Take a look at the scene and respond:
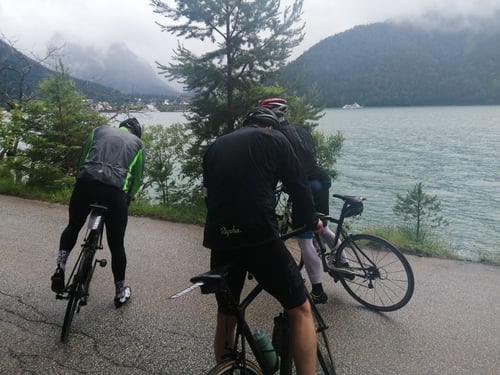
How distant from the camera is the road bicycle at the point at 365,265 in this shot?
11.9ft

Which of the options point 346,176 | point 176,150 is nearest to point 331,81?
point 346,176

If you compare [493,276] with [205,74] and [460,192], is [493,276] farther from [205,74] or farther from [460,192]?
[460,192]

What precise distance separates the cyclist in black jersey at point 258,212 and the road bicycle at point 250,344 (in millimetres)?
104

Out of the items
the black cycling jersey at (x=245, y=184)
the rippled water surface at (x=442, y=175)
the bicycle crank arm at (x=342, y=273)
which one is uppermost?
the black cycling jersey at (x=245, y=184)

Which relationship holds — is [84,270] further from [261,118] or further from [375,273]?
[375,273]

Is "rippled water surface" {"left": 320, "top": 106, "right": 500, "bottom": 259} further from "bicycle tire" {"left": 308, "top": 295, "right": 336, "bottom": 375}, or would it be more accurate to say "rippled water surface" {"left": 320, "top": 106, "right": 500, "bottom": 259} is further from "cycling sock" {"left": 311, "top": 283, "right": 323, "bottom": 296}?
"bicycle tire" {"left": 308, "top": 295, "right": 336, "bottom": 375}

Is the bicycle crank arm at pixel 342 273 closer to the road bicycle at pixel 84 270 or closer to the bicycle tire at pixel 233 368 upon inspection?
the bicycle tire at pixel 233 368

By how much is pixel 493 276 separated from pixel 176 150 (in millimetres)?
12634

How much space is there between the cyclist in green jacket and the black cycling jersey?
1.49 meters

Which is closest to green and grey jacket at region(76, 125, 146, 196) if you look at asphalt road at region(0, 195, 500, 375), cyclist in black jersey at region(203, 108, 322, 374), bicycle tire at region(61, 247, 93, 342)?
bicycle tire at region(61, 247, 93, 342)

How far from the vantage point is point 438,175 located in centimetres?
2931

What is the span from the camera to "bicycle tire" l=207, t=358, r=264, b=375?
1.96m

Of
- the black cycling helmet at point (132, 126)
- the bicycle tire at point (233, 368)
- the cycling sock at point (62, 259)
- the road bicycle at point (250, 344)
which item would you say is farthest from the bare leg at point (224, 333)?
the black cycling helmet at point (132, 126)

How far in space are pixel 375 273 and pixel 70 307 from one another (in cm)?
290
